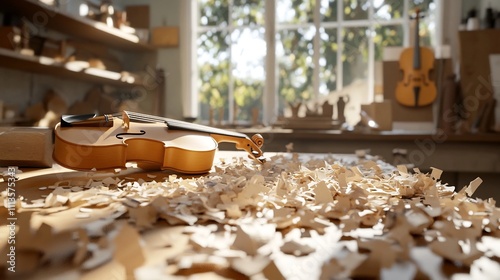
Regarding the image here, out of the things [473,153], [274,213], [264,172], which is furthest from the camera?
[473,153]

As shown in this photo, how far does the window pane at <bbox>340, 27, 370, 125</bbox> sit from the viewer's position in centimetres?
312

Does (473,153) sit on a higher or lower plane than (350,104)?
lower

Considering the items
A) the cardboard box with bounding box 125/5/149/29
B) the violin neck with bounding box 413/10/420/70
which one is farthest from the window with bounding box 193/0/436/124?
the cardboard box with bounding box 125/5/149/29

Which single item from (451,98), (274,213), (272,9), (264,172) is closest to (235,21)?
(272,9)

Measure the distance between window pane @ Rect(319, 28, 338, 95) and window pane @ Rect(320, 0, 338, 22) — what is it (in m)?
0.09

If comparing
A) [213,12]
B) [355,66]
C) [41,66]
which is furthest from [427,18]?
[41,66]

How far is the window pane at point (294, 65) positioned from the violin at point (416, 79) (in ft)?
2.37

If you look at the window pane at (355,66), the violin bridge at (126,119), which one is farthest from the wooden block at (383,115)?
the violin bridge at (126,119)

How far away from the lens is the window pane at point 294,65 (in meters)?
3.20

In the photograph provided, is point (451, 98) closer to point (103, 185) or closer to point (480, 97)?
point (480, 97)

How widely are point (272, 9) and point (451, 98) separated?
4.96ft

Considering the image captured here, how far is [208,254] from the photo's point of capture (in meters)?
0.33

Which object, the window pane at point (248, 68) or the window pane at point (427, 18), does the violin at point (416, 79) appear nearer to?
the window pane at point (427, 18)

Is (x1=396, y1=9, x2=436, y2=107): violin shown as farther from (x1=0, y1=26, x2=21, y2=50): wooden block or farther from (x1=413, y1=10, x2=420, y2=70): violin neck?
(x1=0, y1=26, x2=21, y2=50): wooden block
